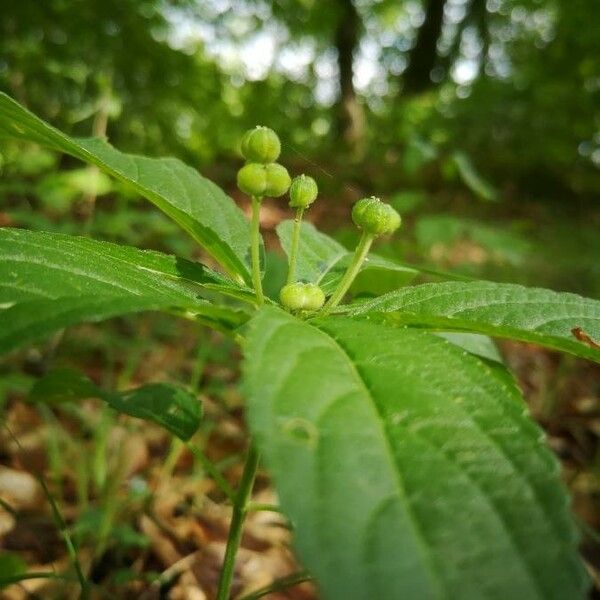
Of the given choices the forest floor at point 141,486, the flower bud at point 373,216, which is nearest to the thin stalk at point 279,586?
the forest floor at point 141,486

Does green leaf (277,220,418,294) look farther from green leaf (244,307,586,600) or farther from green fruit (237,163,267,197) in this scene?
green leaf (244,307,586,600)

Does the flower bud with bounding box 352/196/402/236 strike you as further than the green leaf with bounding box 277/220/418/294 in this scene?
No

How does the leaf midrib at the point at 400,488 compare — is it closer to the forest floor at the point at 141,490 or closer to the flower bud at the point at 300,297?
the flower bud at the point at 300,297

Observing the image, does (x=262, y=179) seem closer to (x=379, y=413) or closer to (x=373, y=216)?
(x=373, y=216)

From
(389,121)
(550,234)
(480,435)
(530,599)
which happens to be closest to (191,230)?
(480,435)

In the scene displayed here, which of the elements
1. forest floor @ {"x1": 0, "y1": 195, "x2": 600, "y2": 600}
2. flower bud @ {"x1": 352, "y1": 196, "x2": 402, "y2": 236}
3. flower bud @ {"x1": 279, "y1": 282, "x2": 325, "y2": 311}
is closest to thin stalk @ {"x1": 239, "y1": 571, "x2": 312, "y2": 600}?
forest floor @ {"x1": 0, "y1": 195, "x2": 600, "y2": 600}

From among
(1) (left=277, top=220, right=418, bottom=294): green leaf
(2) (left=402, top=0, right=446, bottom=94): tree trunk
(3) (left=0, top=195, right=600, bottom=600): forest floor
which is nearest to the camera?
(1) (left=277, top=220, right=418, bottom=294): green leaf
